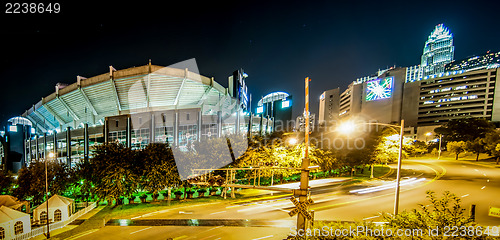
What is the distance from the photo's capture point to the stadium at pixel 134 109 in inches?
1828

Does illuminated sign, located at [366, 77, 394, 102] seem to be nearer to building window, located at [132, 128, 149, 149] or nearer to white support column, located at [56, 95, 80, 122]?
building window, located at [132, 128, 149, 149]

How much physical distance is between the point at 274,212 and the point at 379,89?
392 feet

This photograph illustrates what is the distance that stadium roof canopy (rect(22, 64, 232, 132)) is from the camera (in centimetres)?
4541

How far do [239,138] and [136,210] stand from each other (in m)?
15.3

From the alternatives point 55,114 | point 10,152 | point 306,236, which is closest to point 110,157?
point 306,236

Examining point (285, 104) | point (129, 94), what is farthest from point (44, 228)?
point (285, 104)

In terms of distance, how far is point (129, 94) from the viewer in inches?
1940

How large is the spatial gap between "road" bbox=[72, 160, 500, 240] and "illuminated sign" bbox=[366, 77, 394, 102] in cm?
9260

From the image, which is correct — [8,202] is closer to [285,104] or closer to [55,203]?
[55,203]

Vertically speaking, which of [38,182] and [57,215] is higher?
[38,182]

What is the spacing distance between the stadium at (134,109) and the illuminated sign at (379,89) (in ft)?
305

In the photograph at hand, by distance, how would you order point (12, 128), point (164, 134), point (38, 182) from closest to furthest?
point (38, 182), point (164, 134), point (12, 128)

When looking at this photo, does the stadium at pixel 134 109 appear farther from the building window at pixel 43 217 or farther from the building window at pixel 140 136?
the building window at pixel 43 217

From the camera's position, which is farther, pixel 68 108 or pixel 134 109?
pixel 68 108
